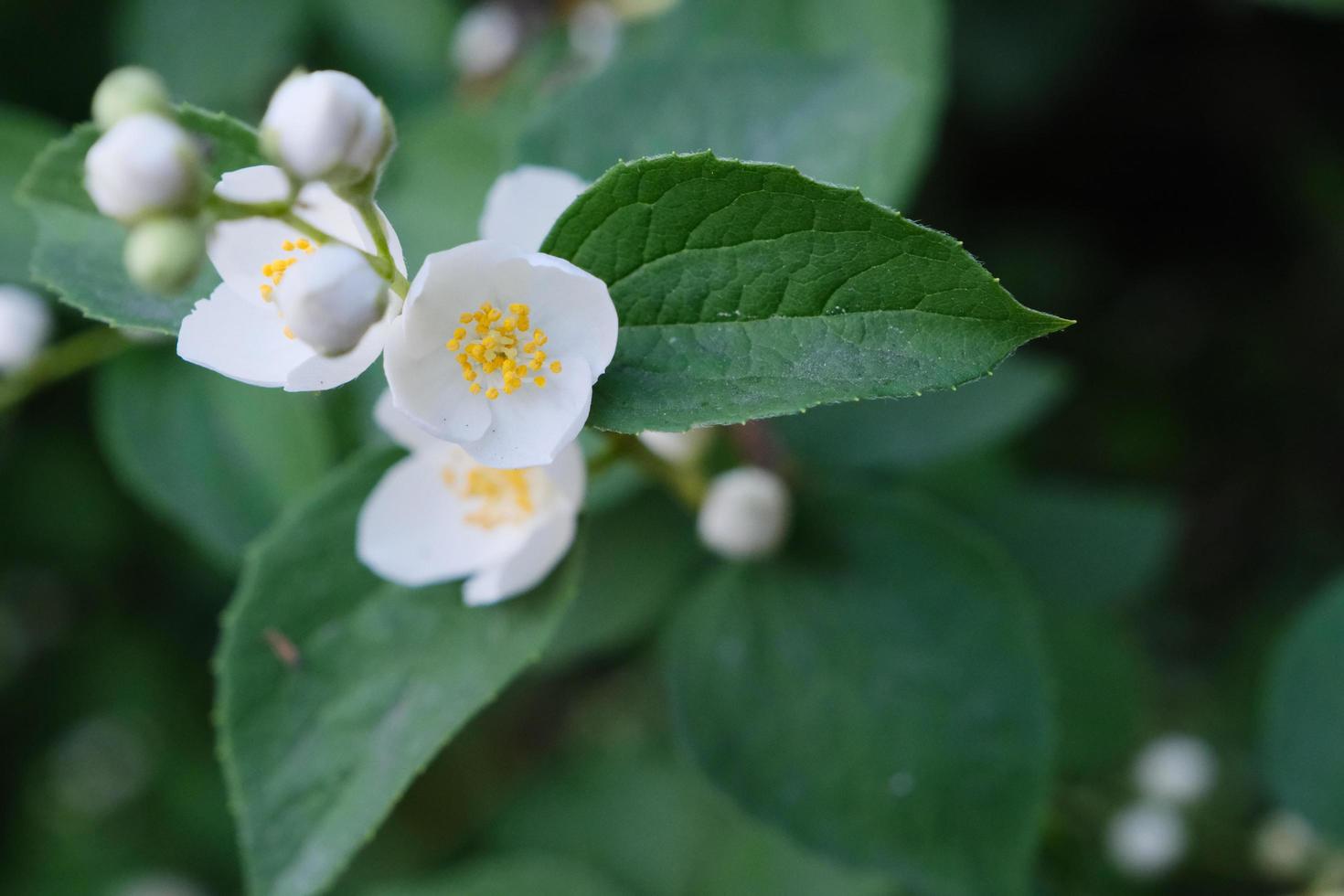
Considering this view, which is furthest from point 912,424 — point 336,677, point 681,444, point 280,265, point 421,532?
point 280,265

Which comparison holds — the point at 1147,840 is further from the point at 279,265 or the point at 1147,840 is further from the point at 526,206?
the point at 279,265

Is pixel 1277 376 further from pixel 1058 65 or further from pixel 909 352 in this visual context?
pixel 909 352

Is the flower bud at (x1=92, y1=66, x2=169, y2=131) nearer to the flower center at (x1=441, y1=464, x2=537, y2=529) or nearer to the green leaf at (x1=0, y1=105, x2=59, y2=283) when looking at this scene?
the flower center at (x1=441, y1=464, x2=537, y2=529)

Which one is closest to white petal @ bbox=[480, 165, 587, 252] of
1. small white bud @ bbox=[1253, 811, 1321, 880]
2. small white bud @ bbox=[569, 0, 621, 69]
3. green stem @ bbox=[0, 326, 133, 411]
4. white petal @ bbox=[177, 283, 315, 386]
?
white petal @ bbox=[177, 283, 315, 386]

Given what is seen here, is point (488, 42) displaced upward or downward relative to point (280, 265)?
downward

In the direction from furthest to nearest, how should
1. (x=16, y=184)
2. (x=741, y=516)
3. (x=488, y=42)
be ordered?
(x=488, y=42)
(x=16, y=184)
(x=741, y=516)

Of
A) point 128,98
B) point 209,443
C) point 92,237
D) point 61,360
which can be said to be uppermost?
point 128,98
